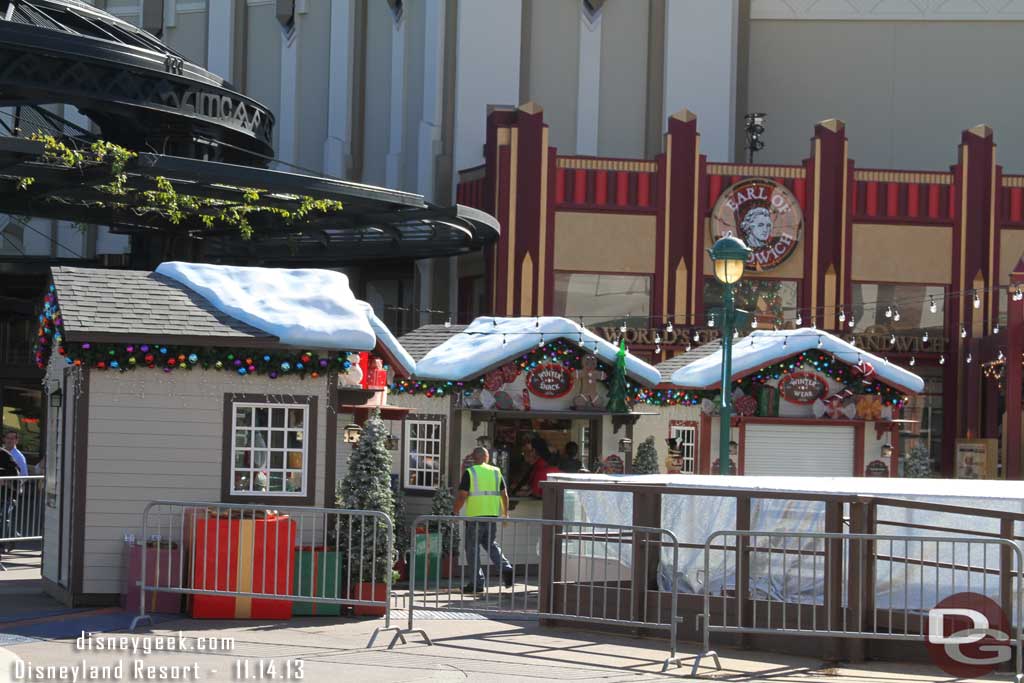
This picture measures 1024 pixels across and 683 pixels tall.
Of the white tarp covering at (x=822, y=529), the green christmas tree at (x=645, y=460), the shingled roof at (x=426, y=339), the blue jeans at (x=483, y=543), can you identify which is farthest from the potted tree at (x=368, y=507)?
the shingled roof at (x=426, y=339)

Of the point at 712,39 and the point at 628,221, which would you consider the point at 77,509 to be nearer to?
the point at 628,221

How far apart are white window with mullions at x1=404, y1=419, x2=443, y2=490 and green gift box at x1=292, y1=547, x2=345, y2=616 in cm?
780

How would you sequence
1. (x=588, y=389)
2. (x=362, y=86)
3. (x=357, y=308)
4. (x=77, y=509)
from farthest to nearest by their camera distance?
(x=362, y=86), (x=588, y=389), (x=357, y=308), (x=77, y=509)

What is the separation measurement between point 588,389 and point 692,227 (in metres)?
18.6

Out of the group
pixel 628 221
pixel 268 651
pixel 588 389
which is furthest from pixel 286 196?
pixel 268 651

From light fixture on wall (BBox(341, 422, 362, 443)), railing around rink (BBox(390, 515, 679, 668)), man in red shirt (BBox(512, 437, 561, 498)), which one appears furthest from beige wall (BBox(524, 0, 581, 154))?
railing around rink (BBox(390, 515, 679, 668))

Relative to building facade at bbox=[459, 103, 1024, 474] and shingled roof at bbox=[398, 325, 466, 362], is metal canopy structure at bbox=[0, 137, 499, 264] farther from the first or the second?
shingled roof at bbox=[398, 325, 466, 362]

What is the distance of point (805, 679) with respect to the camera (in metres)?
11.8

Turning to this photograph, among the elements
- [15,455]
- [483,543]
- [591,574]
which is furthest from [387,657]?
[15,455]

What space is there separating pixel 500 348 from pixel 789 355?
5.17 meters

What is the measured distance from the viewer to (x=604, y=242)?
4156 cm

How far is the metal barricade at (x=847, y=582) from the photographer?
488 inches
